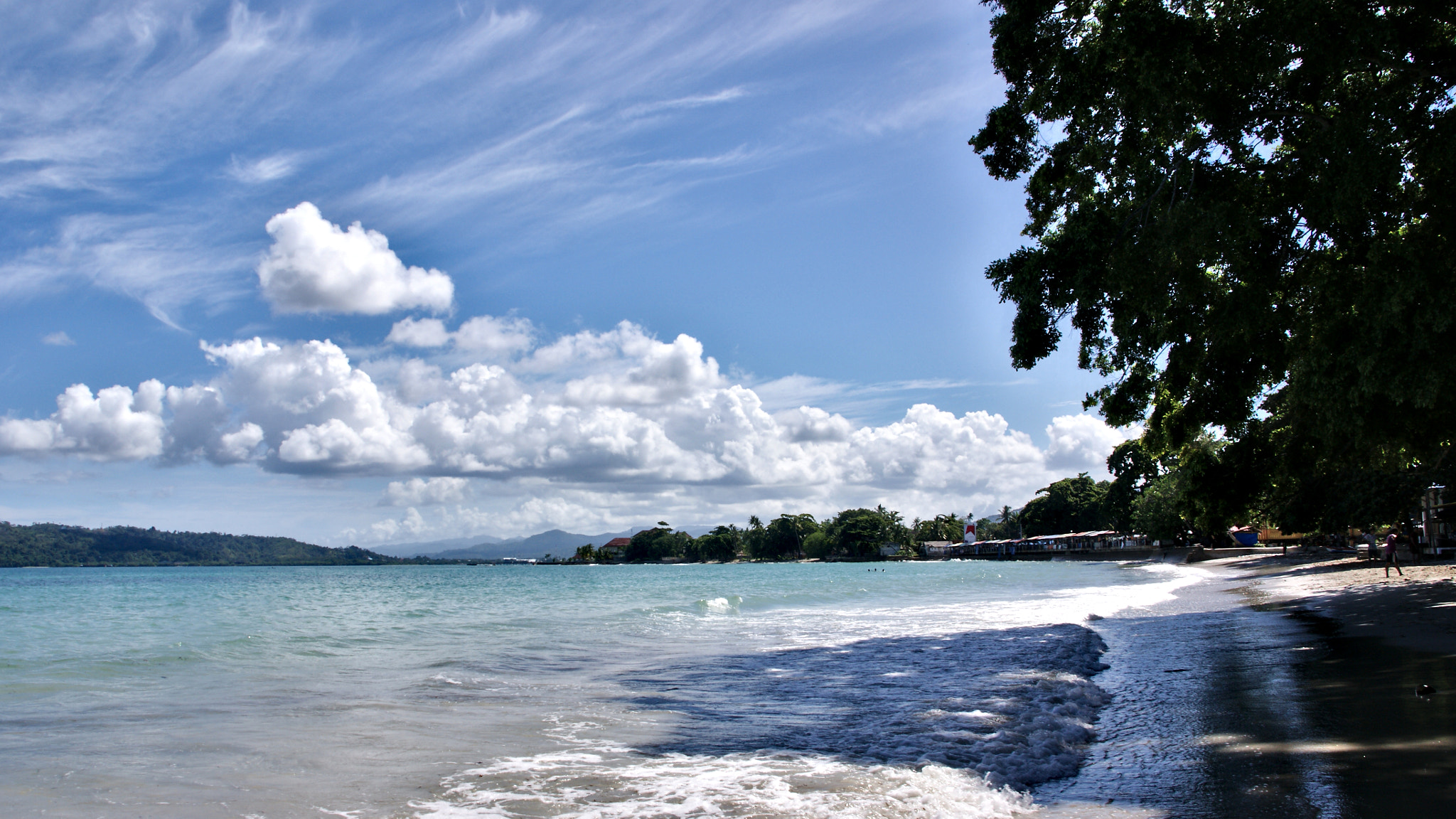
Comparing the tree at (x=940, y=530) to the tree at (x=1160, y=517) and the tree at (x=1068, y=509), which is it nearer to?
the tree at (x=1068, y=509)

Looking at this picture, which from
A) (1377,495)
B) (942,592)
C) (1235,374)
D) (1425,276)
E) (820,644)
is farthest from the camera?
(942,592)

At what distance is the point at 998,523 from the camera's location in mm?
A: 166000

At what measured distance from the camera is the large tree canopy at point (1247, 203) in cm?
995

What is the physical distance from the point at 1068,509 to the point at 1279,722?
127 m

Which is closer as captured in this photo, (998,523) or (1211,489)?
→ (1211,489)

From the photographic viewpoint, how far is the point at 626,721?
29.7ft

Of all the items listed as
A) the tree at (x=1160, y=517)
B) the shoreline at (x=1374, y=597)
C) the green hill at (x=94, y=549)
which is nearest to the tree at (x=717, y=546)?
the green hill at (x=94, y=549)

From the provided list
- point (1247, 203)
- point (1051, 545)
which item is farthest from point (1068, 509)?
point (1247, 203)

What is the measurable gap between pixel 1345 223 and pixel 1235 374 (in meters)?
4.46

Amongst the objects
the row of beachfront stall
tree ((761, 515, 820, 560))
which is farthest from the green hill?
the row of beachfront stall

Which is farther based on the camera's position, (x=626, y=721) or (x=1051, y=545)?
(x=1051, y=545)

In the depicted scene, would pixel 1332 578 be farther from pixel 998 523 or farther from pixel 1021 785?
pixel 998 523

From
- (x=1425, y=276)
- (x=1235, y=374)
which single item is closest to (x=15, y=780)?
(x=1425, y=276)

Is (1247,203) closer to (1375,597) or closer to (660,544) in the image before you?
(1375,597)
